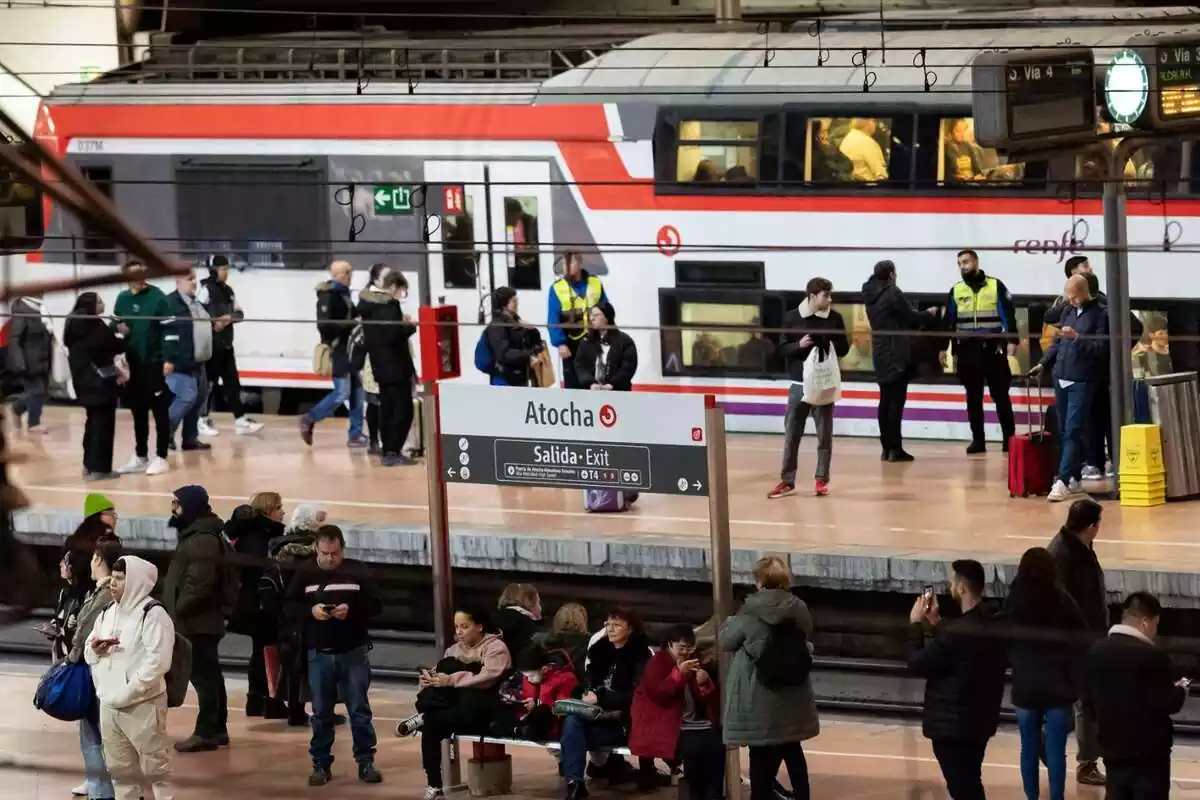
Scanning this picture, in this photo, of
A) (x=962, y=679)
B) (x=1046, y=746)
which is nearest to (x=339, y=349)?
(x=1046, y=746)

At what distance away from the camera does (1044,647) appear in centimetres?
1088

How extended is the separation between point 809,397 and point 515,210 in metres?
5.04

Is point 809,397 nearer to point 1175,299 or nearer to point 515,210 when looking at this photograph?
point 1175,299

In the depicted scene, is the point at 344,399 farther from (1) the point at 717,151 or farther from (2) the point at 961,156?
(2) the point at 961,156

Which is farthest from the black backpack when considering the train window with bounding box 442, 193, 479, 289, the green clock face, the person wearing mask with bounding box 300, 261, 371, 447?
the train window with bounding box 442, 193, 479, 289

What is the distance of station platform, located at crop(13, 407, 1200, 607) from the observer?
14.7m

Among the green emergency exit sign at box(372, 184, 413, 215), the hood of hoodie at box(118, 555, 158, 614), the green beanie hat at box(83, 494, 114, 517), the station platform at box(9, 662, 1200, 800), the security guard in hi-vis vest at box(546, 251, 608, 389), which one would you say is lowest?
the station platform at box(9, 662, 1200, 800)

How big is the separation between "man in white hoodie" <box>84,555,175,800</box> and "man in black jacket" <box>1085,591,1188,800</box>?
14.8 feet

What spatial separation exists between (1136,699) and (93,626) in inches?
202

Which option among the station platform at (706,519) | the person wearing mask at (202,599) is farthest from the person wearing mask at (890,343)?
the person wearing mask at (202,599)

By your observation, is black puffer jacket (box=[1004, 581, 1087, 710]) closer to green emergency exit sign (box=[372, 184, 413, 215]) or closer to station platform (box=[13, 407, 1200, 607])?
station platform (box=[13, 407, 1200, 607])

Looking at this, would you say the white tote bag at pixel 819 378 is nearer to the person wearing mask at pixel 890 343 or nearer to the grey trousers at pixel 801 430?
the grey trousers at pixel 801 430

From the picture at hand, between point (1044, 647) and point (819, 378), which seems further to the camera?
point (819, 378)

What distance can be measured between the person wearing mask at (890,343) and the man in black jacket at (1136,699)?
747 cm
